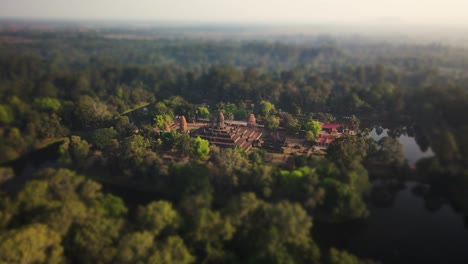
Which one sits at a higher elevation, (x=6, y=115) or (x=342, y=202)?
(x=6, y=115)

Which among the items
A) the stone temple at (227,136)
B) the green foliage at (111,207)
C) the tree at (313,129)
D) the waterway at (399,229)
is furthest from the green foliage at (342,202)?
the green foliage at (111,207)

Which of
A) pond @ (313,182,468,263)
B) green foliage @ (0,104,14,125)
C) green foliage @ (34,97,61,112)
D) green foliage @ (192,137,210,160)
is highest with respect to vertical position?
green foliage @ (0,104,14,125)

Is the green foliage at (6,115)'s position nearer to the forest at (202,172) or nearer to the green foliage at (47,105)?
the forest at (202,172)

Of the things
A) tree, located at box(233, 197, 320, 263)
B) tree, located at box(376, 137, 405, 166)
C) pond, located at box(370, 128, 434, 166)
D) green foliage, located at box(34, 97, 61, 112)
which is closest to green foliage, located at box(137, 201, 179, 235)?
tree, located at box(233, 197, 320, 263)

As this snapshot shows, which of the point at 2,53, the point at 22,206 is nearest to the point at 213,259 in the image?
the point at 22,206

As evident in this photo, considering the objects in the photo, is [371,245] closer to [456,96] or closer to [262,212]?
[262,212]

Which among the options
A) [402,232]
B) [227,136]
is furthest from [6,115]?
[402,232]

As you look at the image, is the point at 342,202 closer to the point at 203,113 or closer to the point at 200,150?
the point at 200,150

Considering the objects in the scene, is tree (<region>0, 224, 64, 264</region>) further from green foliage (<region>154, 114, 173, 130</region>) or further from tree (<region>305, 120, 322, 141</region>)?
tree (<region>305, 120, 322, 141</region>)
